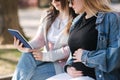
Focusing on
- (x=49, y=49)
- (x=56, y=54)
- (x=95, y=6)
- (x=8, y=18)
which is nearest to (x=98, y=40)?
(x=95, y=6)

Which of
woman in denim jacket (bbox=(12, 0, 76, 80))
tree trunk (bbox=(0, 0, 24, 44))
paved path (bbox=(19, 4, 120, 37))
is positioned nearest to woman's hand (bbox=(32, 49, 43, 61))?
woman in denim jacket (bbox=(12, 0, 76, 80))

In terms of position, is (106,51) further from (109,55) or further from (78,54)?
(78,54)

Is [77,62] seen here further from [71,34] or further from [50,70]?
[50,70]

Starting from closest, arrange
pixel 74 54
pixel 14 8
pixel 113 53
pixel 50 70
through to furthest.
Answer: pixel 113 53, pixel 74 54, pixel 50 70, pixel 14 8

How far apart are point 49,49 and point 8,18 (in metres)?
6.82

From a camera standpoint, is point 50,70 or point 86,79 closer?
point 86,79

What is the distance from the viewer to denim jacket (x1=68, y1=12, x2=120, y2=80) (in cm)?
383

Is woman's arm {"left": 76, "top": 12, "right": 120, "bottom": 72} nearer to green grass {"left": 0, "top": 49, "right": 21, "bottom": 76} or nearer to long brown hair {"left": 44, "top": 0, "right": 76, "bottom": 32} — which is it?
long brown hair {"left": 44, "top": 0, "right": 76, "bottom": 32}

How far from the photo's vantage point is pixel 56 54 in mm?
4617

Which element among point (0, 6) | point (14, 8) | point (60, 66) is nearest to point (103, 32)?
point (60, 66)

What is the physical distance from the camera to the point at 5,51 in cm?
936

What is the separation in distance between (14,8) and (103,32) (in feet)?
25.1

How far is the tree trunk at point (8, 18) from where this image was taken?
36.5 feet

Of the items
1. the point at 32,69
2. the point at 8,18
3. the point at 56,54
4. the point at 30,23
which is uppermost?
the point at 56,54
